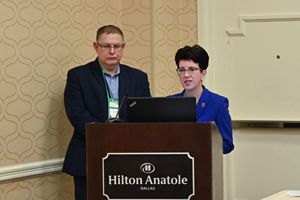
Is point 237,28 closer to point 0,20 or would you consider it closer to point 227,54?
point 227,54

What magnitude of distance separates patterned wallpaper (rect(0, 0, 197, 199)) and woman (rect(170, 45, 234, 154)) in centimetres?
120

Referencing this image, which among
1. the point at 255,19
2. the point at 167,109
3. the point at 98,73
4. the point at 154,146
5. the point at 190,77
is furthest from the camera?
the point at 255,19

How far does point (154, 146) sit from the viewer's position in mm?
1675

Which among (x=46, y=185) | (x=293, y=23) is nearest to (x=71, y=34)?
(x=46, y=185)

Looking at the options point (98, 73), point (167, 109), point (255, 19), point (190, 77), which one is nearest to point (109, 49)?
point (98, 73)

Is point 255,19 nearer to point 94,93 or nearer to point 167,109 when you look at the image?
point 94,93

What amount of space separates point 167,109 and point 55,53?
184 cm

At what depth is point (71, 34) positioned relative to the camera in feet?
11.6

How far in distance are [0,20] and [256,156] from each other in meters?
2.46

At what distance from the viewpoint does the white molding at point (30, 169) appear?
9.91 ft

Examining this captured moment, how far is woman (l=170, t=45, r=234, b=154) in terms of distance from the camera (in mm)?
2541

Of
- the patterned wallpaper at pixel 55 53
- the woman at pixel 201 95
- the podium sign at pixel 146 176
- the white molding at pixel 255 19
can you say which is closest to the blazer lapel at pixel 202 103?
the woman at pixel 201 95

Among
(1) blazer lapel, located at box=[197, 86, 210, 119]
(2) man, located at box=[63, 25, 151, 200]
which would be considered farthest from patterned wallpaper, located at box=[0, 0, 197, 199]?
(1) blazer lapel, located at box=[197, 86, 210, 119]

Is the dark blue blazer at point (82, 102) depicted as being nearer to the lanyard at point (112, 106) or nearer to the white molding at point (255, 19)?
the lanyard at point (112, 106)
